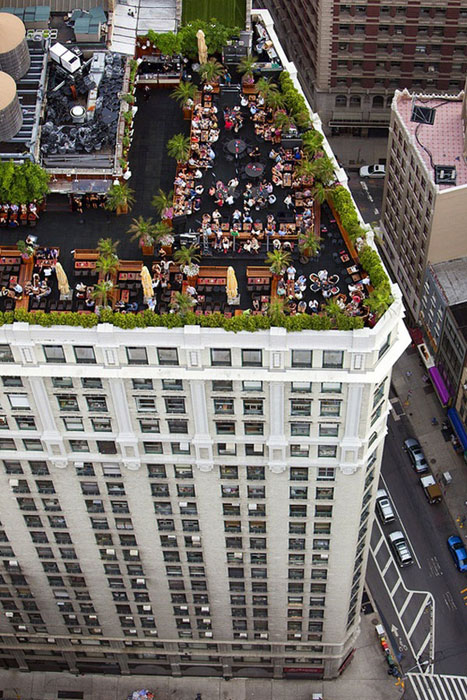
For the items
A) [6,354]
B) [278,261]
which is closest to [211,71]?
[278,261]

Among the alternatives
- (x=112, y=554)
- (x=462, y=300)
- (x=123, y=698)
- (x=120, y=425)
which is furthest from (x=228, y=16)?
(x=123, y=698)

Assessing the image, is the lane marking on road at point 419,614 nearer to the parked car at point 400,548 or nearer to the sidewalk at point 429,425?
the parked car at point 400,548

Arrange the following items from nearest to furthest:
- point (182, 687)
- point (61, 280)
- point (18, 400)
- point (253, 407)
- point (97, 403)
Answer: point (61, 280) → point (253, 407) → point (97, 403) → point (18, 400) → point (182, 687)

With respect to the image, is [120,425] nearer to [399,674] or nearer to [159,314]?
[159,314]

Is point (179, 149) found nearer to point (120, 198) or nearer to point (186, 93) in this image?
point (186, 93)

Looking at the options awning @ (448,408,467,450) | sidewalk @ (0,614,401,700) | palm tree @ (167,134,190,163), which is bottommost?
Result: sidewalk @ (0,614,401,700)

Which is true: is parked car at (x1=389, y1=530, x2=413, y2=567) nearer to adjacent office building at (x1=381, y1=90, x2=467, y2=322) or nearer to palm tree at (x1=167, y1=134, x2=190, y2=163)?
adjacent office building at (x1=381, y1=90, x2=467, y2=322)

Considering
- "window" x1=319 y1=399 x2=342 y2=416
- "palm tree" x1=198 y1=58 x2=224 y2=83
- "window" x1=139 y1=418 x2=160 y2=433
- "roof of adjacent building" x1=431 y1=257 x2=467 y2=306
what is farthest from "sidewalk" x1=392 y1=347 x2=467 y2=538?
"palm tree" x1=198 y1=58 x2=224 y2=83
